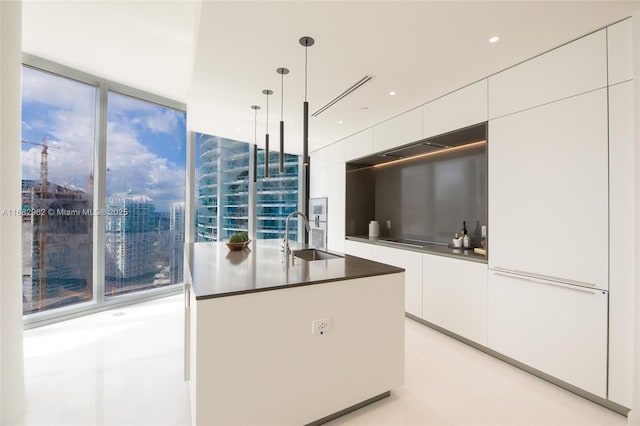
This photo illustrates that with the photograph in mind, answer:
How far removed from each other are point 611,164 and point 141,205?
5.16 meters

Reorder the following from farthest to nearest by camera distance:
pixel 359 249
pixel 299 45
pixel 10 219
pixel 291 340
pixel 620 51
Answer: pixel 359 249 → pixel 299 45 → pixel 620 51 → pixel 10 219 → pixel 291 340

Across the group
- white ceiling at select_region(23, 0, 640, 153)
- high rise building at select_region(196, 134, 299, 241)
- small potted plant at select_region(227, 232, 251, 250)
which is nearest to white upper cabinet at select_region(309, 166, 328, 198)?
high rise building at select_region(196, 134, 299, 241)

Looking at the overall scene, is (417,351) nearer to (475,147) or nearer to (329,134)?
(475,147)

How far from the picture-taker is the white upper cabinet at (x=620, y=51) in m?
1.88

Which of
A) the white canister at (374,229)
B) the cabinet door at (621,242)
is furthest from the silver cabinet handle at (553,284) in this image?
the white canister at (374,229)

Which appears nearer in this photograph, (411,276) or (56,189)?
(56,189)

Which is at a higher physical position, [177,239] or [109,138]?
[109,138]

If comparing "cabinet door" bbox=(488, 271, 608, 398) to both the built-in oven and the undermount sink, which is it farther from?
the built-in oven

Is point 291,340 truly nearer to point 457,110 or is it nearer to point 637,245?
point 637,245

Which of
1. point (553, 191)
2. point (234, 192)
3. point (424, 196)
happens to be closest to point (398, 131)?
point (424, 196)

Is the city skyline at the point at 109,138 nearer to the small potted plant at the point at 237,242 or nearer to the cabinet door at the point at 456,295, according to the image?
the small potted plant at the point at 237,242

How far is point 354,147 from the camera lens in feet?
15.4

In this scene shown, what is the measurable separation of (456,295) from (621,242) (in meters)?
1.39

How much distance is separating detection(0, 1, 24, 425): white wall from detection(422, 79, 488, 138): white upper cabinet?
3518 millimetres
